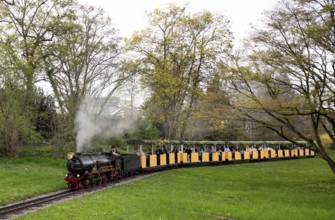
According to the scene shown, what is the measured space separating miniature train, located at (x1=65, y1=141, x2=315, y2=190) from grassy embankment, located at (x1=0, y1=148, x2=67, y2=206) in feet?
4.40

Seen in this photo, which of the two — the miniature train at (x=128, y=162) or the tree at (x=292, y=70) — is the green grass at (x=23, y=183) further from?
the tree at (x=292, y=70)

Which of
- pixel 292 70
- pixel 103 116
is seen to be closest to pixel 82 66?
pixel 103 116

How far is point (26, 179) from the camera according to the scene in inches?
842

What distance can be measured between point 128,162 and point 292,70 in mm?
12363

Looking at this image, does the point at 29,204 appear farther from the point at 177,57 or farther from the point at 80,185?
the point at 177,57

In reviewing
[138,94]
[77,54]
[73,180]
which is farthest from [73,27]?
[73,180]

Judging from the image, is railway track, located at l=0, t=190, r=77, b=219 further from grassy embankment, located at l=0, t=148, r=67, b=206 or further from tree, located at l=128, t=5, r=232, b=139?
tree, located at l=128, t=5, r=232, b=139

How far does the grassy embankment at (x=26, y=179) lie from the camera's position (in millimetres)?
17109

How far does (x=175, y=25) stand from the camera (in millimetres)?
36812

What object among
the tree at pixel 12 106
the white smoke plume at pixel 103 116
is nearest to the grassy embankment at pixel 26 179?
the tree at pixel 12 106

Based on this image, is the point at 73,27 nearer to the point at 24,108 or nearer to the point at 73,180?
the point at 24,108

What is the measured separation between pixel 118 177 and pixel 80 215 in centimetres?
1244

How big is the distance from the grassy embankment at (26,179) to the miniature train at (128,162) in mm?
1340

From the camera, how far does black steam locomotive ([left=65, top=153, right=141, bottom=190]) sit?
19.4 meters
